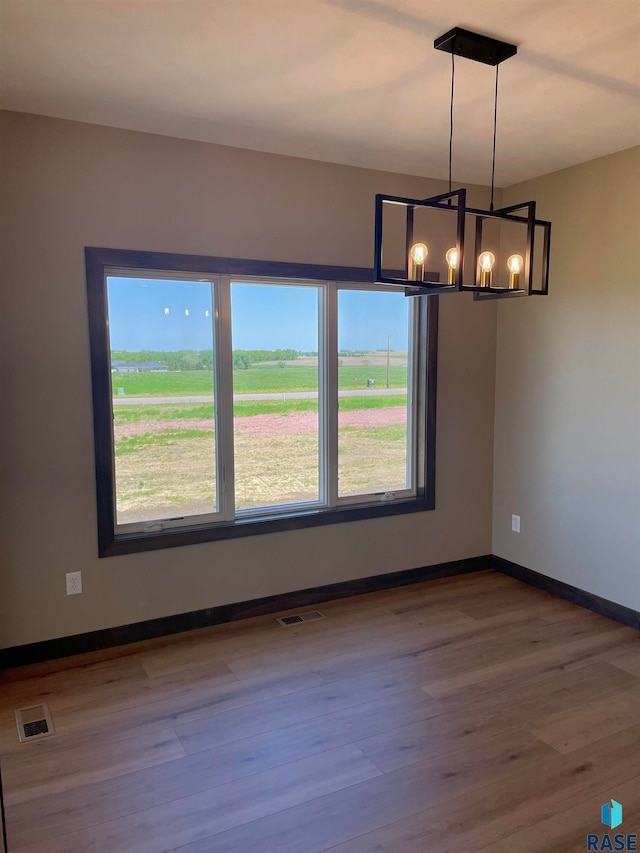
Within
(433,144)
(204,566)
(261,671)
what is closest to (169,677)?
(261,671)

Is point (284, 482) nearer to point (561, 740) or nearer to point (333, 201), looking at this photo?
point (333, 201)

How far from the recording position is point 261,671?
10.3 ft

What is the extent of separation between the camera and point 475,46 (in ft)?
7.63

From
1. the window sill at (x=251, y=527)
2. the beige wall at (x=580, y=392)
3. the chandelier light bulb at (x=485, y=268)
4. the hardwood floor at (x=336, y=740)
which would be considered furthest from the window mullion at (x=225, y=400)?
the beige wall at (x=580, y=392)

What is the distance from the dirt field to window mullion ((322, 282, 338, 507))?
2.9 inches

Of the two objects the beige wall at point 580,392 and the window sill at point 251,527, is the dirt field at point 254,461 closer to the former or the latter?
the window sill at point 251,527

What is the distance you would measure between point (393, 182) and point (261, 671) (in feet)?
10.1

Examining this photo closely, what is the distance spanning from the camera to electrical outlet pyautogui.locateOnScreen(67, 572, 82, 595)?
128 inches

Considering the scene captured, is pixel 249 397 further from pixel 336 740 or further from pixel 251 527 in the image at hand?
pixel 336 740

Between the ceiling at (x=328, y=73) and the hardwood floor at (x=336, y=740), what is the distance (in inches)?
109

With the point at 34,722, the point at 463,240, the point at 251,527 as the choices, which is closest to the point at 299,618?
the point at 251,527

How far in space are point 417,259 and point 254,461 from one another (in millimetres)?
1898

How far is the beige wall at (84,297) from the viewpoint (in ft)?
9.97

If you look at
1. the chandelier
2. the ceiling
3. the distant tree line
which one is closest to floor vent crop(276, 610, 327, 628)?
the distant tree line
